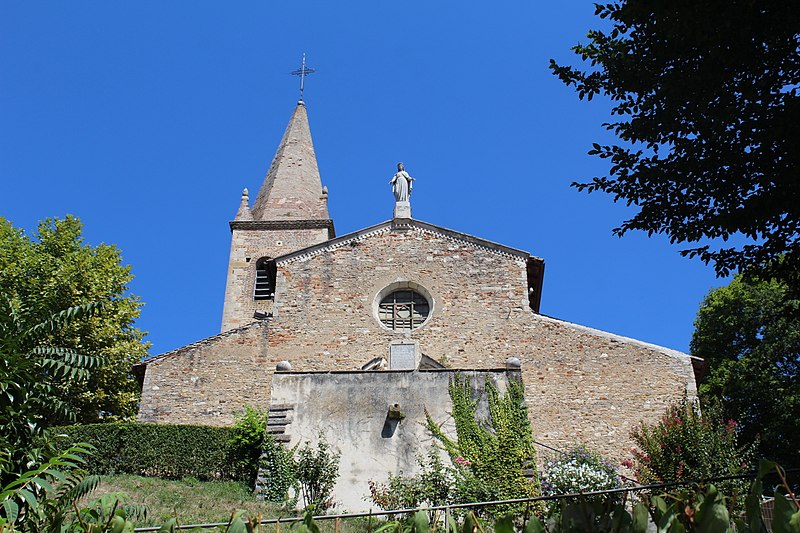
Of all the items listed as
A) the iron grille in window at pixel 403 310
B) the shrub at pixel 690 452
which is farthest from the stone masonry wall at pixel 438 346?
the shrub at pixel 690 452

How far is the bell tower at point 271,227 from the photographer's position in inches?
1168

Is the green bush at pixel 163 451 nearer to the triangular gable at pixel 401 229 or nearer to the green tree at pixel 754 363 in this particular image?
the triangular gable at pixel 401 229

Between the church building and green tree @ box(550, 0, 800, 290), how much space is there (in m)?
7.80

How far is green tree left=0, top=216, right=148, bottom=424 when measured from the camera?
24.5 metres

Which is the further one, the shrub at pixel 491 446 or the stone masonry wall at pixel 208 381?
the stone masonry wall at pixel 208 381

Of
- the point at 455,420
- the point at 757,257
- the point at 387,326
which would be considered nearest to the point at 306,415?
the point at 455,420

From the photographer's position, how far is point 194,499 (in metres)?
13.2

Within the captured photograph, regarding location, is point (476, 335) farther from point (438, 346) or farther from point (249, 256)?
point (249, 256)

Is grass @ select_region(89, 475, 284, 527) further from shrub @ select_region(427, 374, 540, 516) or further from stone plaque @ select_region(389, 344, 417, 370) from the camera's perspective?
stone plaque @ select_region(389, 344, 417, 370)

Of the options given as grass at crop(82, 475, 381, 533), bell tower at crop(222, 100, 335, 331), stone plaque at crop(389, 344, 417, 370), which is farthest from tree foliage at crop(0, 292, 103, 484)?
bell tower at crop(222, 100, 335, 331)

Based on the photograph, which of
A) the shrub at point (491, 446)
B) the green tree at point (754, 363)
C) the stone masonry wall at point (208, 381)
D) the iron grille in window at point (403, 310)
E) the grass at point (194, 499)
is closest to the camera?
the grass at point (194, 499)

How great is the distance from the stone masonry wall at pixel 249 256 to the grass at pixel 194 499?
14272 mm

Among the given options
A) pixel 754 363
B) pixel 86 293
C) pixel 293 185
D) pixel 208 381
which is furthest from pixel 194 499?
pixel 293 185

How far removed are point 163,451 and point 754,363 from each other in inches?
802
